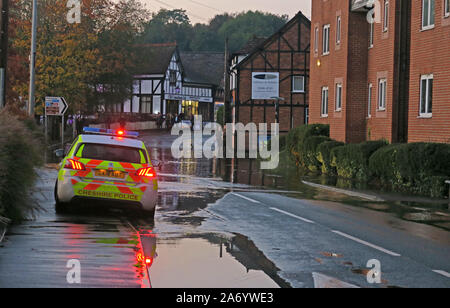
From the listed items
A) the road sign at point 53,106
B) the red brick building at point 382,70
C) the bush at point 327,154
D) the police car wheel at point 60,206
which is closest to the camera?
the police car wheel at point 60,206

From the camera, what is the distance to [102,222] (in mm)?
14758

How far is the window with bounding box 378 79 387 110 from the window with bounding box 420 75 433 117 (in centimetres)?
466

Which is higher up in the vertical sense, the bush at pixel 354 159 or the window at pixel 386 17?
the window at pixel 386 17

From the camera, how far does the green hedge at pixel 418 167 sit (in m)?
22.0

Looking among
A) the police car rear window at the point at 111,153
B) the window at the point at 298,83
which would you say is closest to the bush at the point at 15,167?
the police car rear window at the point at 111,153

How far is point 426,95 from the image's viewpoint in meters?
26.4

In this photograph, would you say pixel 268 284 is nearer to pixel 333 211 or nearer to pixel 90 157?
pixel 90 157

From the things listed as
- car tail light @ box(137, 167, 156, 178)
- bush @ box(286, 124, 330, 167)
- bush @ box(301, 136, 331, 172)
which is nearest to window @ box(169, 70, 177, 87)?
bush @ box(286, 124, 330, 167)

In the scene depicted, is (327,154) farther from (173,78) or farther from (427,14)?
(173,78)

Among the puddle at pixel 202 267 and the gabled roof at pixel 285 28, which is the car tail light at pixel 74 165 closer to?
the puddle at pixel 202 267

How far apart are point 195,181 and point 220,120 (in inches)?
2630

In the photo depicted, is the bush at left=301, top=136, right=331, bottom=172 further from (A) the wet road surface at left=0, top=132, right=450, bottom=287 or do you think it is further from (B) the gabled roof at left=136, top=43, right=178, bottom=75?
(B) the gabled roof at left=136, top=43, right=178, bottom=75

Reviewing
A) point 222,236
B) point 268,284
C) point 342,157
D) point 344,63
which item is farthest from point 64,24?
point 268,284

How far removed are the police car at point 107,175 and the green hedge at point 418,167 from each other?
32.0 feet
